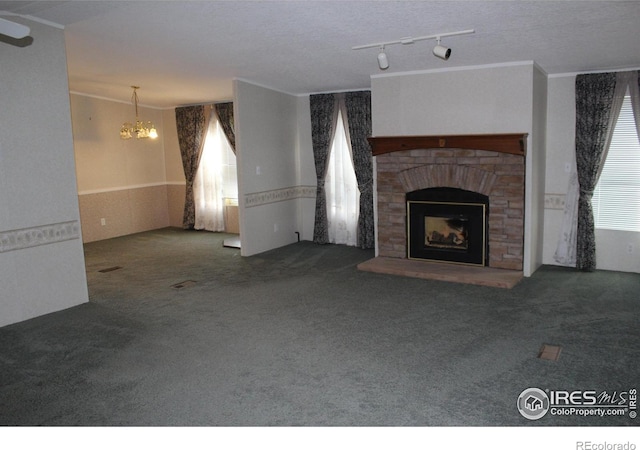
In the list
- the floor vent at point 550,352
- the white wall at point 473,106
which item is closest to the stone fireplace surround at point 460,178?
the white wall at point 473,106

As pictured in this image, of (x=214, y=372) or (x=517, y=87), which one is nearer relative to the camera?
(x=214, y=372)

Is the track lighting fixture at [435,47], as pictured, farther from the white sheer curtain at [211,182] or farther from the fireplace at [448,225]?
the white sheer curtain at [211,182]

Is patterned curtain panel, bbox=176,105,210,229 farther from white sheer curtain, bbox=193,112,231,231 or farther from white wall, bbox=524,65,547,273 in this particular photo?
white wall, bbox=524,65,547,273

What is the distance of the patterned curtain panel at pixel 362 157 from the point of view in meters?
7.48

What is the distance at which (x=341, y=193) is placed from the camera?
7938 millimetres

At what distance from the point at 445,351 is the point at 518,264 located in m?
2.44

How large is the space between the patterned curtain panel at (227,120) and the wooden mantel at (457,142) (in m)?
3.24

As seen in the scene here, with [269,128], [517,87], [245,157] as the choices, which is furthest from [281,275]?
[517,87]

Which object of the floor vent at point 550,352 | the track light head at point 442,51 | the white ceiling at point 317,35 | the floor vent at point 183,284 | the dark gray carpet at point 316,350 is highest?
the white ceiling at point 317,35

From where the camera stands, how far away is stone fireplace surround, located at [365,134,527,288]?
5.72m

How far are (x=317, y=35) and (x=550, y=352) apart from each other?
325 cm

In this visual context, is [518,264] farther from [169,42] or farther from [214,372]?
[169,42]

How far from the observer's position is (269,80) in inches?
276

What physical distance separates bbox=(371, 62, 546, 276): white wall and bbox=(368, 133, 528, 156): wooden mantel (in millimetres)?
141
